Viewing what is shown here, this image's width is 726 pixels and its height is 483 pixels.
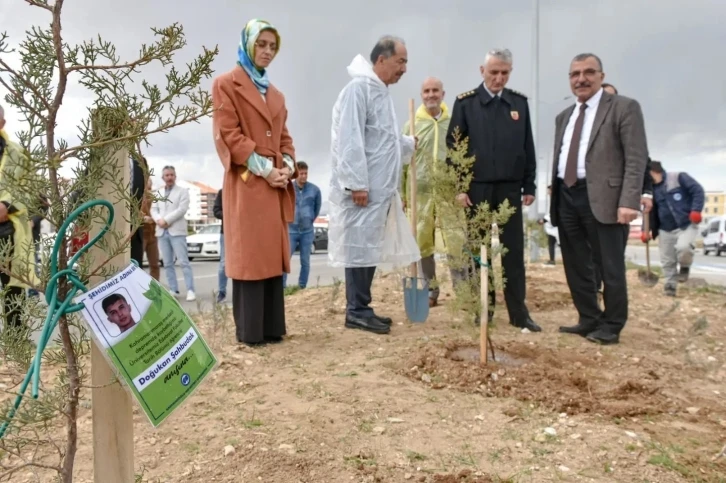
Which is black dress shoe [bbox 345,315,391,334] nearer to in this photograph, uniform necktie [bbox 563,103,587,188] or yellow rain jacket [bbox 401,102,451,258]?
yellow rain jacket [bbox 401,102,451,258]

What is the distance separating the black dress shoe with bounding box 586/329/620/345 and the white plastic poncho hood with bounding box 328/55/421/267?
1428mm

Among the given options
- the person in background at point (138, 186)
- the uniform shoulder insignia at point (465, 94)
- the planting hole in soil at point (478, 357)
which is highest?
the uniform shoulder insignia at point (465, 94)

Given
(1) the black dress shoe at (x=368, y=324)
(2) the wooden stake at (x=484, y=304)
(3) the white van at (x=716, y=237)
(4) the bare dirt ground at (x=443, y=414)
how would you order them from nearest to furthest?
(4) the bare dirt ground at (x=443, y=414)
(2) the wooden stake at (x=484, y=304)
(1) the black dress shoe at (x=368, y=324)
(3) the white van at (x=716, y=237)

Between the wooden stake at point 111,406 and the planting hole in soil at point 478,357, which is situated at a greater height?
the wooden stake at point 111,406

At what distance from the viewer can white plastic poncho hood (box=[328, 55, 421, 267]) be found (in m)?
4.29

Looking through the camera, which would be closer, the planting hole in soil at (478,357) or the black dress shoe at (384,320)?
the planting hole in soil at (478,357)

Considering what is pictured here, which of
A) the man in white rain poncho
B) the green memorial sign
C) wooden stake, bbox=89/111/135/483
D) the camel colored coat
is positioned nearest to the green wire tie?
the green memorial sign

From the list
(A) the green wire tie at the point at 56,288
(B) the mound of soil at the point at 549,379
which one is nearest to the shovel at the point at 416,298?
(B) the mound of soil at the point at 549,379

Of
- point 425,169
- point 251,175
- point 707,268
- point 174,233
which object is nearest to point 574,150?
point 425,169

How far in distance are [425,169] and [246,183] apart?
215cm

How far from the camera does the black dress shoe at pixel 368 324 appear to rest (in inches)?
171

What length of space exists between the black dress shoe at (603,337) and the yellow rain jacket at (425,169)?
5.63 feet

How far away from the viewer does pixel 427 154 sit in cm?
554

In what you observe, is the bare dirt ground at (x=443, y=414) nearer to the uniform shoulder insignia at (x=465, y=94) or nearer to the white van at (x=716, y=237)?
the uniform shoulder insignia at (x=465, y=94)
